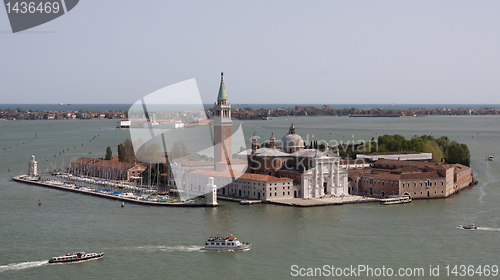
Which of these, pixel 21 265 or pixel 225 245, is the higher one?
pixel 225 245

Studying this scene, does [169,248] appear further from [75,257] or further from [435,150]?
[435,150]

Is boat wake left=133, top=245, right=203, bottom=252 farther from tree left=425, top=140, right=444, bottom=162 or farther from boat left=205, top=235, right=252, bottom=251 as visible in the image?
tree left=425, top=140, right=444, bottom=162

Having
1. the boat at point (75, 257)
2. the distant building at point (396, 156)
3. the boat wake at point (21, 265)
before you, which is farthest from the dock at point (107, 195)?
the distant building at point (396, 156)

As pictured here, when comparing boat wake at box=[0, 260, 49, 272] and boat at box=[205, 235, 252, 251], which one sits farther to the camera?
boat at box=[205, 235, 252, 251]

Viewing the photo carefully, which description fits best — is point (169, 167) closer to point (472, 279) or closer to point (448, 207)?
point (448, 207)

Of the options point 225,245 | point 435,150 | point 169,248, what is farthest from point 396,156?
point 169,248

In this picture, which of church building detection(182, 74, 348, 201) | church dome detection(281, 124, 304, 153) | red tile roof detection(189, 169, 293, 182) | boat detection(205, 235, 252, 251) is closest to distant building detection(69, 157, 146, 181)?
church building detection(182, 74, 348, 201)
